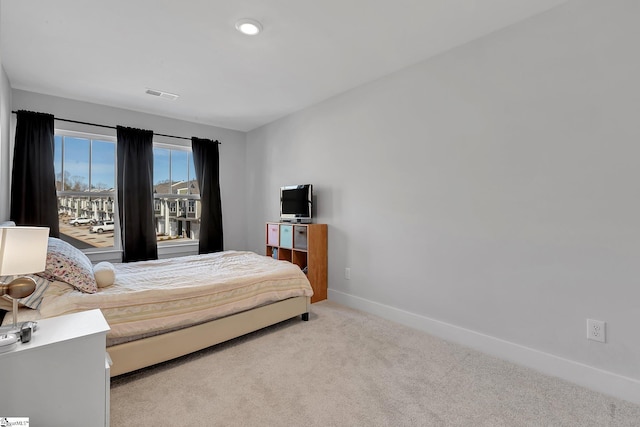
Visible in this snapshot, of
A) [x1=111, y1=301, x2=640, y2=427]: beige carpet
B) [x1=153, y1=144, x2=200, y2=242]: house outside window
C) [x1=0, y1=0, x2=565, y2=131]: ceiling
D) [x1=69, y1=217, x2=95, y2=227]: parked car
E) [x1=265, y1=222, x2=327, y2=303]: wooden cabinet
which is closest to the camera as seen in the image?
[x1=111, y1=301, x2=640, y2=427]: beige carpet

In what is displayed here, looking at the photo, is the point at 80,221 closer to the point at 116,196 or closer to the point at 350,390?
the point at 116,196

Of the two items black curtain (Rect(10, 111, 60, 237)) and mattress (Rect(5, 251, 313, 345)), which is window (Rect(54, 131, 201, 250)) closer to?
black curtain (Rect(10, 111, 60, 237))

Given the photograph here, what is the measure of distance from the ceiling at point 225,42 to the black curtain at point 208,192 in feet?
3.85

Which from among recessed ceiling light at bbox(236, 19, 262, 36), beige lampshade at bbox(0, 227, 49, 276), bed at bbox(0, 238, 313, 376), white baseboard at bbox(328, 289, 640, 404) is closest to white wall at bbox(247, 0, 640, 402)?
white baseboard at bbox(328, 289, 640, 404)

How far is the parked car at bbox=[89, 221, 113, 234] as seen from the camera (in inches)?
156

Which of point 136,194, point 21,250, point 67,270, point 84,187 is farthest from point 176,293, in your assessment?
point 84,187

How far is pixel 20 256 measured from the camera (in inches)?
48.0

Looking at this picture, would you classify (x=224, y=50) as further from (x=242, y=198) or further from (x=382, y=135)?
(x=242, y=198)

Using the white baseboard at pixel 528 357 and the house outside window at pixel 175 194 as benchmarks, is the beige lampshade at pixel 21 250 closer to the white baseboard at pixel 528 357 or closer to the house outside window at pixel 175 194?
the white baseboard at pixel 528 357

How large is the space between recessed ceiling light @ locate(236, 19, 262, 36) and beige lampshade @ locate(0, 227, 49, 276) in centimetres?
184

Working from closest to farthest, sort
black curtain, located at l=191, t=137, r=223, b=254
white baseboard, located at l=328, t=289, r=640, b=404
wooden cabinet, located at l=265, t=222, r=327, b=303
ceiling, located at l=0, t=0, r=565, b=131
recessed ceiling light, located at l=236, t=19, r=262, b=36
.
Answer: white baseboard, located at l=328, t=289, r=640, b=404
ceiling, located at l=0, t=0, r=565, b=131
recessed ceiling light, located at l=236, t=19, r=262, b=36
wooden cabinet, located at l=265, t=222, r=327, b=303
black curtain, located at l=191, t=137, r=223, b=254

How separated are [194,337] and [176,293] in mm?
363

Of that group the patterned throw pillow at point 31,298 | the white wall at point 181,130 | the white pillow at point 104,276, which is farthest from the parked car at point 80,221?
the patterned throw pillow at point 31,298

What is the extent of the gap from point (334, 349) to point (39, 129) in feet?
13.1
